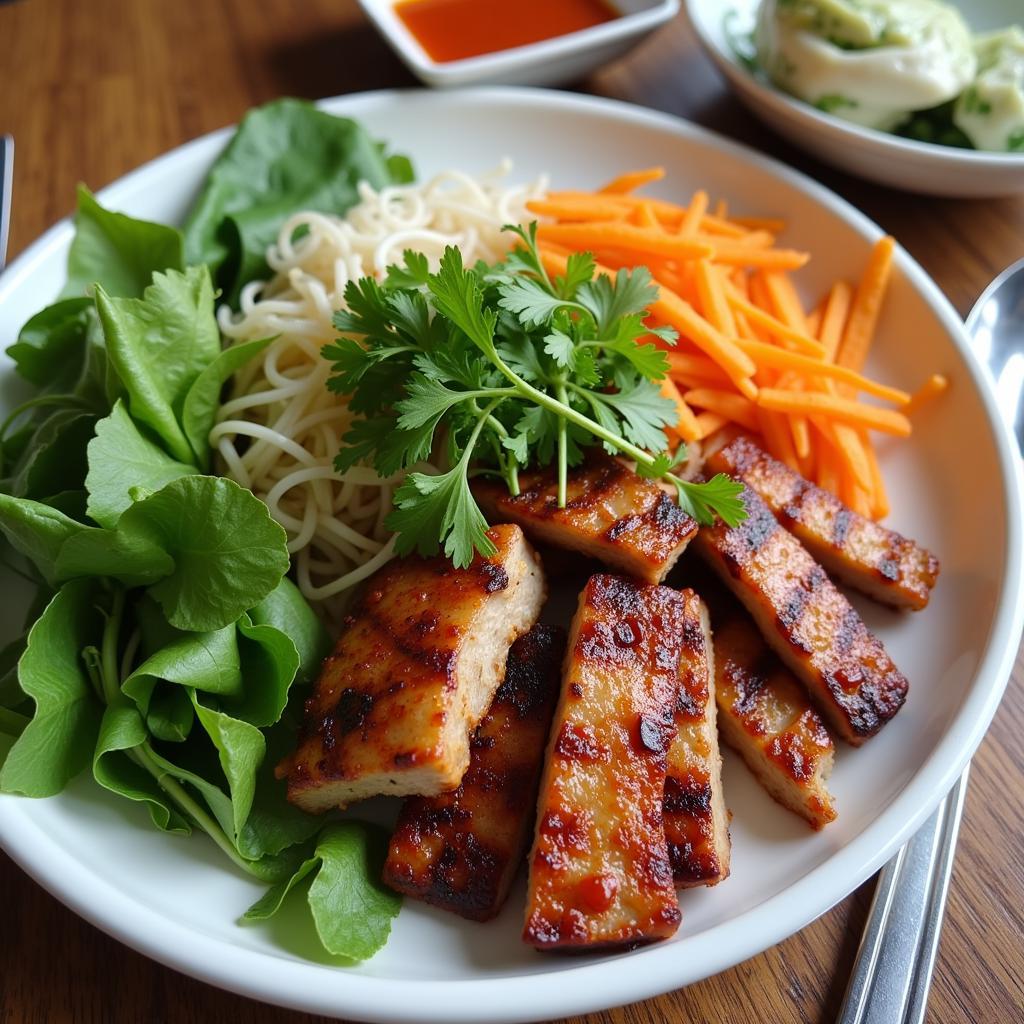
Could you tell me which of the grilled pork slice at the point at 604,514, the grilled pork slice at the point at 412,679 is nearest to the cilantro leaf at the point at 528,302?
the grilled pork slice at the point at 604,514

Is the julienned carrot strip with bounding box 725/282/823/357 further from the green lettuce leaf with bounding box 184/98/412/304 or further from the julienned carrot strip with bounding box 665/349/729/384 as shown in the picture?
the green lettuce leaf with bounding box 184/98/412/304

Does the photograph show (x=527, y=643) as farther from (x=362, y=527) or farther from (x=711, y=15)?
(x=711, y=15)

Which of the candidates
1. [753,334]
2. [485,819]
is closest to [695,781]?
[485,819]

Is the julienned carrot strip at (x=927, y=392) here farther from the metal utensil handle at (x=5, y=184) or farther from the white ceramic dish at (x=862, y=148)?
the metal utensil handle at (x=5, y=184)

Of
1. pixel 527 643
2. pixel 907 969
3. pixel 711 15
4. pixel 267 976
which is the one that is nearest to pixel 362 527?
pixel 527 643

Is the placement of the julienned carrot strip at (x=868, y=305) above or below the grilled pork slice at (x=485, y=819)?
above

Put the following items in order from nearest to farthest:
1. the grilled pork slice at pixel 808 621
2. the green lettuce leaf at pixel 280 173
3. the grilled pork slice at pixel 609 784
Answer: the grilled pork slice at pixel 609 784 < the grilled pork slice at pixel 808 621 < the green lettuce leaf at pixel 280 173

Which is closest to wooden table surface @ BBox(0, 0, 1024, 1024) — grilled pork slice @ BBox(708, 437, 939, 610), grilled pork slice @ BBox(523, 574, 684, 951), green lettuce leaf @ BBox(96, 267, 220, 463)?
grilled pork slice @ BBox(523, 574, 684, 951)
